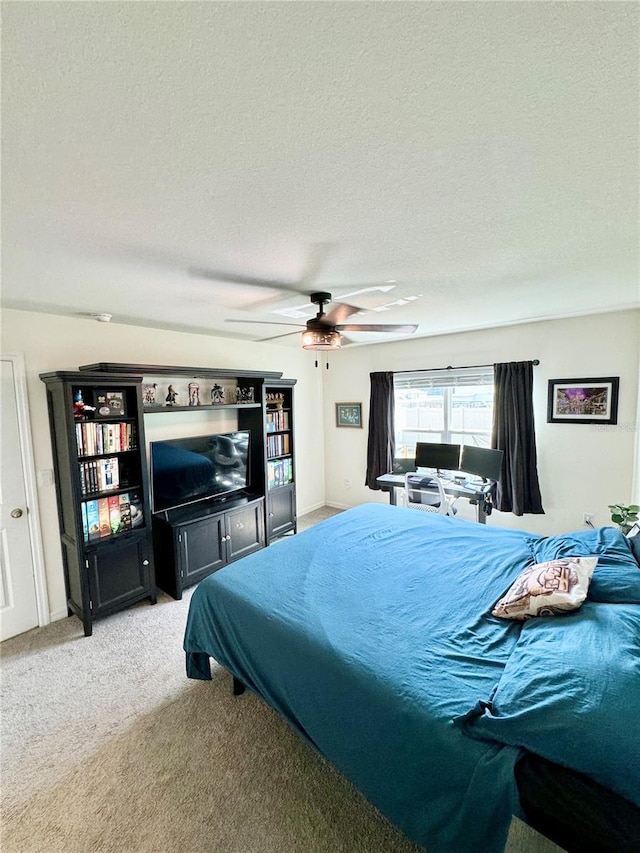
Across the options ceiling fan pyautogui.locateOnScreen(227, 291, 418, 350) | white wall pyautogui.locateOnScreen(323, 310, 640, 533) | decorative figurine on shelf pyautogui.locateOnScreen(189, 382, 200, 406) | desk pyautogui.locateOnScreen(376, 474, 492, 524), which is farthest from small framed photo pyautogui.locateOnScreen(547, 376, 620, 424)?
decorative figurine on shelf pyautogui.locateOnScreen(189, 382, 200, 406)

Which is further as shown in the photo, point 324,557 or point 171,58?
point 324,557

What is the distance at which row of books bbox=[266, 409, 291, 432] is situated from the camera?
4.27m

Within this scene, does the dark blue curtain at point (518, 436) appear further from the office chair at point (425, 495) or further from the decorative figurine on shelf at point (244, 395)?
the decorative figurine on shelf at point (244, 395)

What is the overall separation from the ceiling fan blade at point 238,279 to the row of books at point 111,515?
1.96 metres

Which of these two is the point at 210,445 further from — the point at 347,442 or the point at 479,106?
the point at 479,106

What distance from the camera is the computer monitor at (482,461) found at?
3744mm

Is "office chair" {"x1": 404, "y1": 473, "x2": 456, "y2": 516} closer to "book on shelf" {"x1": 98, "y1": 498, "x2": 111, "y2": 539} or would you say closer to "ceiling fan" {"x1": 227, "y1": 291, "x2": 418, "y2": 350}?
"ceiling fan" {"x1": 227, "y1": 291, "x2": 418, "y2": 350}

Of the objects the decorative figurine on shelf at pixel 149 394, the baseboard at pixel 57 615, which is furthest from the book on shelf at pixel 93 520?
the decorative figurine on shelf at pixel 149 394

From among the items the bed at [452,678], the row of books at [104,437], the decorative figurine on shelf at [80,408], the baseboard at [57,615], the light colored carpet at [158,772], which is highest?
the decorative figurine on shelf at [80,408]

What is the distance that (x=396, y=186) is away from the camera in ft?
4.08

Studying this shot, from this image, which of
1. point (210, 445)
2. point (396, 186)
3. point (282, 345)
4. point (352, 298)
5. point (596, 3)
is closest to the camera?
point (596, 3)

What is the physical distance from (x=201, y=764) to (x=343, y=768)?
0.81 m

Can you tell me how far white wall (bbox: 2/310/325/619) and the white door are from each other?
4.1 inches

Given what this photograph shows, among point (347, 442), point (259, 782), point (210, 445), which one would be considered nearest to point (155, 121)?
point (259, 782)
